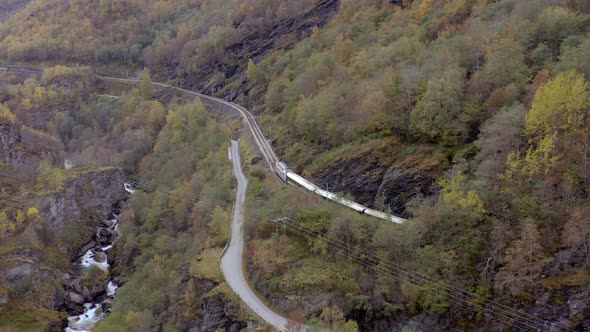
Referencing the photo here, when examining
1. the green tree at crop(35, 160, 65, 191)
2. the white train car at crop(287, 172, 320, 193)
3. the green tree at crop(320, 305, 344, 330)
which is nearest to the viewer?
the green tree at crop(320, 305, 344, 330)

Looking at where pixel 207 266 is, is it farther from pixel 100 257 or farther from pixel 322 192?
pixel 100 257

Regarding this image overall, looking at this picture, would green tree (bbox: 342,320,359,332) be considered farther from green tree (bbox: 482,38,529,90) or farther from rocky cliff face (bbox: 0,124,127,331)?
rocky cliff face (bbox: 0,124,127,331)

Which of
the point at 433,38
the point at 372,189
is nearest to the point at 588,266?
the point at 372,189

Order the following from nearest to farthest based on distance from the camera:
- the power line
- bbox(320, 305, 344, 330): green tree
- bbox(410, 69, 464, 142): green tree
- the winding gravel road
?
1. the power line
2. bbox(320, 305, 344, 330): green tree
3. the winding gravel road
4. bbox(410, 69, 464, 142): green tree

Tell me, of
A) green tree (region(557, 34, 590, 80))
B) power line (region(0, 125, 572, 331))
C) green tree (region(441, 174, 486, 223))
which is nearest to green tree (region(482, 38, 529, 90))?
green tree (region(557, 34, 590, 80))

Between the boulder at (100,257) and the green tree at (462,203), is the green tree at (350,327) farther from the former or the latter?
the boulder at (100,257)

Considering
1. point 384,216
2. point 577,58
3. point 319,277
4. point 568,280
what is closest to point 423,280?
point 319,277

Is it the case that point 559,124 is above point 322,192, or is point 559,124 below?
above
